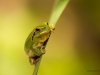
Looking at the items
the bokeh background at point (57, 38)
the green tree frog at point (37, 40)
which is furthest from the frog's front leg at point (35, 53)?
the bokeh background at point (57, 38)

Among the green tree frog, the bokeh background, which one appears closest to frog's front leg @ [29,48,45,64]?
the green tree frog

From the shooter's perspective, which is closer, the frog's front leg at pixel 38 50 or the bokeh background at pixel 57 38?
the frog's front leg at pixel 38 50

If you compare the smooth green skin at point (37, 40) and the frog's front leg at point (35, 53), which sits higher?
Result: the smooth green skin at point (37, 40)

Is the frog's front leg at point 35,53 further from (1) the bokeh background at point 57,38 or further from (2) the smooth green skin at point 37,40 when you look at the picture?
(1) the bokeh background at point 57,38

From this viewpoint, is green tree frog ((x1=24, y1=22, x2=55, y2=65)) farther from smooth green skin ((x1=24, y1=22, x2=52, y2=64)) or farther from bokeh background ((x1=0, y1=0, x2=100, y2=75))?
bokeh background ((x1=0, y1=0, x2=100, y2=75))

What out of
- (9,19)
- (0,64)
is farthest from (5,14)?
(0,64)

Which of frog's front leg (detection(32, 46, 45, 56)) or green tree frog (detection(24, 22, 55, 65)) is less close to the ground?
green tree frog (detection(24, 22, 55, 65))

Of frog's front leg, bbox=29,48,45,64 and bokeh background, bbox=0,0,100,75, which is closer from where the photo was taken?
frog's front leg, bbox=29,48,45,64

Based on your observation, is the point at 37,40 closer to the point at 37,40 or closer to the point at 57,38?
the point at 37,40

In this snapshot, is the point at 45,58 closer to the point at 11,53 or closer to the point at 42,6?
the point at 11,53
